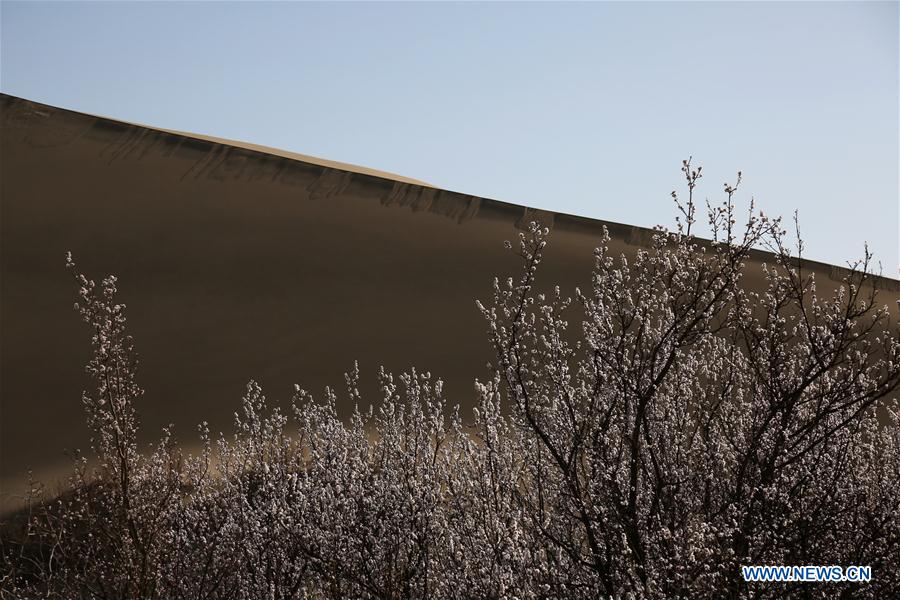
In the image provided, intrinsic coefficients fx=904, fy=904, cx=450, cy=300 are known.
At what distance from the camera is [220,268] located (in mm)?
17766

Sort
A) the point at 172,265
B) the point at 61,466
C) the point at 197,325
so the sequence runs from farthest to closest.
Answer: the point at 172,265, the point at 197,325, the point at 61,466

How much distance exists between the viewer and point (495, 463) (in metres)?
5.13

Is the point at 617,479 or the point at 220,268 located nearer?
the point at 617,479

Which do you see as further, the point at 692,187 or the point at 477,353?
the point at 477,353

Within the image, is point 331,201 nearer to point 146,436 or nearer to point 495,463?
point 146,436

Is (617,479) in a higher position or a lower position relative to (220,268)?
higher

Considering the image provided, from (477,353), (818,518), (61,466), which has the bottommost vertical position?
(61,466)

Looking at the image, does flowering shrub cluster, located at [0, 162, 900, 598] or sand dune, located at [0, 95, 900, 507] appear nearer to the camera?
flowering shrub cluster, located at [0, 162, 900, 598]

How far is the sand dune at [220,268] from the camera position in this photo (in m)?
14.8

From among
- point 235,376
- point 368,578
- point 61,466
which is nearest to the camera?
point 368,578

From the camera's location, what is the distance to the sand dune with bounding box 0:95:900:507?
14820 mm

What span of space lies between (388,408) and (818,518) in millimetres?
2672

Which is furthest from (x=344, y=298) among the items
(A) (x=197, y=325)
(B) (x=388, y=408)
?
(B) (x=388, y=408)

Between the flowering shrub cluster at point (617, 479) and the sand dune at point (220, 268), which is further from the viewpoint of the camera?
the sand dune at point (220, 268)
